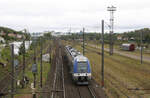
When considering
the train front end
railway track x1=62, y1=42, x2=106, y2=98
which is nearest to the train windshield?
the train front end

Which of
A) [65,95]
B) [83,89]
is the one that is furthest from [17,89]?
[83,89]

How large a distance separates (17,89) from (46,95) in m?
3.88

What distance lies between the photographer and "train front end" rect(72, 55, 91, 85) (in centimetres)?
1856

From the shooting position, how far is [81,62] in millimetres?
18969

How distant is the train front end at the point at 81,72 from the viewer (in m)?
18.6

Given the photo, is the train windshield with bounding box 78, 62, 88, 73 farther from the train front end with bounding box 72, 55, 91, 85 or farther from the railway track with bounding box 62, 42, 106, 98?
the railway track with bounding box 62, 42, 106, 98

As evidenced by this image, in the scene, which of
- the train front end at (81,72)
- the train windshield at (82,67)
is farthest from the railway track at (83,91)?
the train windshield at (82,67)

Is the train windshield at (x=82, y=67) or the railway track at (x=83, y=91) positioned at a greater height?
the train windshield at (x=82, y=67)

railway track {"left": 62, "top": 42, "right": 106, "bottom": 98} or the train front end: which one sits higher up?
the train front end

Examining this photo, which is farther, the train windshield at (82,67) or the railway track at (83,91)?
the train windshield at (82,67)

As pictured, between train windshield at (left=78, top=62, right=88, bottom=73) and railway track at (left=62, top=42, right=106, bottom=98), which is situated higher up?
train windshield at (left=78, top=62, right=88, bottom=73)

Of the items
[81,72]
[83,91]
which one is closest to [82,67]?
[81,72]

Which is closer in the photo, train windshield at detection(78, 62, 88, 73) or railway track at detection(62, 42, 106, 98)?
railway track at detection(62, 42, 106, 98)

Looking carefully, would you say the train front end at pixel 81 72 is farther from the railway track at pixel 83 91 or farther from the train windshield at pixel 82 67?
the railway track at pixel 83 91
